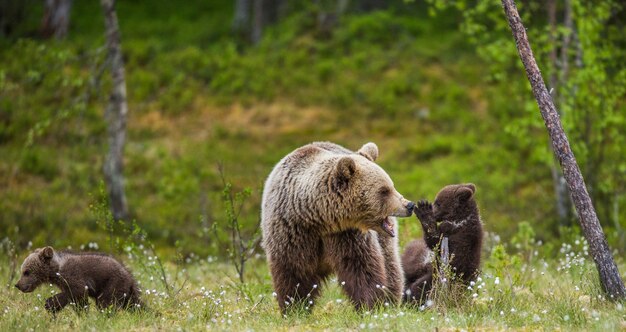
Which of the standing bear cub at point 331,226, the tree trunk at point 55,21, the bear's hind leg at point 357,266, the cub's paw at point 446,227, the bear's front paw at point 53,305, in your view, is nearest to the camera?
the standing bear cub at point 331,226

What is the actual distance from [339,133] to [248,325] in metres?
15.0

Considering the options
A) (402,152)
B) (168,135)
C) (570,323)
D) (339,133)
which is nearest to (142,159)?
(168,135)

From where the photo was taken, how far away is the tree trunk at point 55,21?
28.2 m

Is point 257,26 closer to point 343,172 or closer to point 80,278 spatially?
point 80,278

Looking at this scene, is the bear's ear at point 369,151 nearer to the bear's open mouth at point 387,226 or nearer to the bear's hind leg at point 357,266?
the bear's open mouth at point 387,226

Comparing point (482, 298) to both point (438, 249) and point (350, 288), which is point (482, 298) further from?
point (350, 288)

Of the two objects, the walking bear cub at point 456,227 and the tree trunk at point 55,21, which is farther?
the tree trunk at point 55,21

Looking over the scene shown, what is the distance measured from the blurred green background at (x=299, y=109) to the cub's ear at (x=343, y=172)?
13.6 ft

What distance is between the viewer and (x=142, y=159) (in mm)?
20906

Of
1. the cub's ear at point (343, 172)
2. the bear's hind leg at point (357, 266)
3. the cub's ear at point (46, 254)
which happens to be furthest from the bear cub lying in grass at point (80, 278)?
the cub's ear at point (343, 172)

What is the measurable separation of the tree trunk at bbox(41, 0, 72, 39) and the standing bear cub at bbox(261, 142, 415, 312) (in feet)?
72.8

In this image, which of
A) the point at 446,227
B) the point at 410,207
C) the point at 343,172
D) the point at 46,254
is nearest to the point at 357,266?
the point at 410,207

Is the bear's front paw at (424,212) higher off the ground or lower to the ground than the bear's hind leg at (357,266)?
higher

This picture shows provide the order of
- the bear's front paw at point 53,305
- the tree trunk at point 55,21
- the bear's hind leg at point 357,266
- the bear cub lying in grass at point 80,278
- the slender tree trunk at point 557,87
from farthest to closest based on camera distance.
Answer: the tree trunk at point 55,21 → the slender tree trunk at point 557,87 → the bear cub lying in grass at point 80,278 → the bear's front paw at point 53,305 → the bear's hind leg at point 357,266
